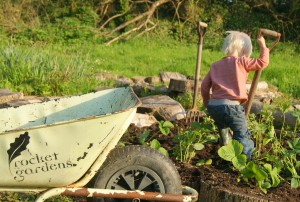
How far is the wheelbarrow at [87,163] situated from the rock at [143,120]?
176 cm

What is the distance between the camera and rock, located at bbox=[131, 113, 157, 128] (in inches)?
202

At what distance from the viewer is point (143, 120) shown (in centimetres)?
524

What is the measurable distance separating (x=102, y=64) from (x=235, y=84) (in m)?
6.11

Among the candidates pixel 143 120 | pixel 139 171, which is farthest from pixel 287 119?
pixel 139 171

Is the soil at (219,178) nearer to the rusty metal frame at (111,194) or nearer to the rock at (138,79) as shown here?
the rusty metal frame at (111,194)

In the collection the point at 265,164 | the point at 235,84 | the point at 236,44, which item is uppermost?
the point at 236,44

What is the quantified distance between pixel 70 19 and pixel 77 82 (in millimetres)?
7629

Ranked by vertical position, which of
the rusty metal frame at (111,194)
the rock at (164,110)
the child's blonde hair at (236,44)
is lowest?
the rusty metal frame at (111,194)

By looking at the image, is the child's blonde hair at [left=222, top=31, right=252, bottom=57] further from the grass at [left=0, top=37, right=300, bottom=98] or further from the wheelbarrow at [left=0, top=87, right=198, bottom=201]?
the grass at [left=0, top=37, right=300, bottom=98]

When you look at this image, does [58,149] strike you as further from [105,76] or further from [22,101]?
[105,76]

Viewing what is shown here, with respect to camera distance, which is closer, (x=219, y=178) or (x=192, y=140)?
(x=219, y=178)

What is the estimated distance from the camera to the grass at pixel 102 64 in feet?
23.3

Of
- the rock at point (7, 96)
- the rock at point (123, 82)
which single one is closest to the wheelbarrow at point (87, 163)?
the rock at point (7, 96)

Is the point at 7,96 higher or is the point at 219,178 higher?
the point at 7,96
